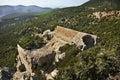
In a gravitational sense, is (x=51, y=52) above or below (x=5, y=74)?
above

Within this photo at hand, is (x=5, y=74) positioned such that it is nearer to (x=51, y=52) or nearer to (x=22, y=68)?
(x=22, y=68)

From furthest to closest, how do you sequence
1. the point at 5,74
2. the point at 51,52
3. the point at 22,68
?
the point at 5,74, the point at 22,68, the point at 51,52

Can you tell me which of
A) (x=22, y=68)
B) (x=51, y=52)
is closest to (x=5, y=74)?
(x=22, y=68)

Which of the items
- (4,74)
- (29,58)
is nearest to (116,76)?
(29,58)

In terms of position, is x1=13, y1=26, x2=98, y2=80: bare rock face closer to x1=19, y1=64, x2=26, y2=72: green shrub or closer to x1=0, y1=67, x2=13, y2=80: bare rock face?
x1=19, y1=64, x2=26, y2=72: green shrub

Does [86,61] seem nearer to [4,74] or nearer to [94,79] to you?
[94,79]

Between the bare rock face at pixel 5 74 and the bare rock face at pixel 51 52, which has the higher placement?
the bare rock face at pixel 51 52

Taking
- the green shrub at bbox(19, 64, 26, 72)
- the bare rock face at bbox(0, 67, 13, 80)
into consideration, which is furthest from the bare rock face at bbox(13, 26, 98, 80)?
the bare rock face at bbox(0, 67, 13, 80)

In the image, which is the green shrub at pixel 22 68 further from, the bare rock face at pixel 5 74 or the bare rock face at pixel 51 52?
the bare rock face at pixel 5 74

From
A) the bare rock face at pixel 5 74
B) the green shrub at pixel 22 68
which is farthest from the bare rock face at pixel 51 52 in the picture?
the bare rock face at pixel 5 74

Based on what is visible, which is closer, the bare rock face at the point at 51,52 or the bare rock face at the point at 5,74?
the bare rock face at the point at 51,52

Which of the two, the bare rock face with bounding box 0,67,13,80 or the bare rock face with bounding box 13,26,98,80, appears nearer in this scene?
the bare rock face with bounding box 13,26,98,80
